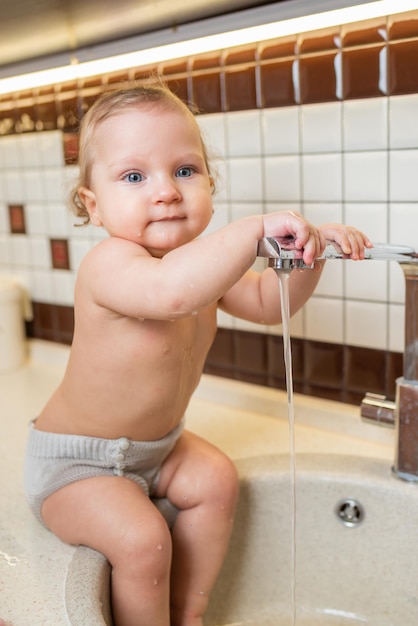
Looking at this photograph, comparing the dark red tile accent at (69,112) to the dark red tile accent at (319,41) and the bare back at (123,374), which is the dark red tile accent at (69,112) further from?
the bare back at (123,374)

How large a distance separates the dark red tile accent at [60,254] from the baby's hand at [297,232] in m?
0.88

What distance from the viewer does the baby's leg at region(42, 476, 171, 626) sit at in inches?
28.8

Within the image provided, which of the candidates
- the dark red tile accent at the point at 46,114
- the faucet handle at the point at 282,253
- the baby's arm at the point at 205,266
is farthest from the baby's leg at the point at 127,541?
the dark red tile accent at the point at 46,114

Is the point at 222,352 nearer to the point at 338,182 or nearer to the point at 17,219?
the point at 338,182

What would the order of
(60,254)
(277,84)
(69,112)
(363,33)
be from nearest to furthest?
1. (363,33)
2. (277,84)
3. (69,112)
4. (60,254)

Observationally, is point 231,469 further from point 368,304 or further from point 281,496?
point 368,304

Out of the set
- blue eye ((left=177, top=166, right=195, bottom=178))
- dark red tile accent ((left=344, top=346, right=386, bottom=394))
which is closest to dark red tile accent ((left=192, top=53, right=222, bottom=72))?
blue eye ((left=177, top=166, right=195, bottom=178))

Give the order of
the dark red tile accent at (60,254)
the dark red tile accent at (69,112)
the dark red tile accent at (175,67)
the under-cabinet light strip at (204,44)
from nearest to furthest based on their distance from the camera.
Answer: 1. the under-cabinet light strip at (204,44)
2. the dark red tile accent at (175,67)
3. the dark red tile accent at (69,112)
4. the dark red tile accent at (60,254)

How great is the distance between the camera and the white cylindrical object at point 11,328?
4.82ft

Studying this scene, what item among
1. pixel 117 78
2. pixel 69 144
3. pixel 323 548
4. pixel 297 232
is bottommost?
pixel 323 548

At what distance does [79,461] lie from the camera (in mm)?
828

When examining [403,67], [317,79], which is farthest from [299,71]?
[403,67]

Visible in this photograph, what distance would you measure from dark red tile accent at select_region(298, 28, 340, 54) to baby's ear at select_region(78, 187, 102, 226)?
1.38 feet

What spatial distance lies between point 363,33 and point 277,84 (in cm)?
15
